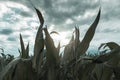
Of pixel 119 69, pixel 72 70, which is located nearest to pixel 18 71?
pixel 72 70

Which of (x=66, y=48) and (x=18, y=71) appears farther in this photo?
(x=66, y=48)

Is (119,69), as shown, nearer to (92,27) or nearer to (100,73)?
(100,73)

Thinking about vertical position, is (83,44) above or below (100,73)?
above

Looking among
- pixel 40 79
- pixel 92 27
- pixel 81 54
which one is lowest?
pixel 40 79

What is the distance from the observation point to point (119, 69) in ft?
5.77

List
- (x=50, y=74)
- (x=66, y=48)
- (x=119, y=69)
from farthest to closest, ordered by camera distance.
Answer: (x=66, y=48) < (x=119, y=69) < (x=50, y=74)

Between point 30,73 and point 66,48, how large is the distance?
366 mm

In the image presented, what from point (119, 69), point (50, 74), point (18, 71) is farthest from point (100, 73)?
point (18, 71)

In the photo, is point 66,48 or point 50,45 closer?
point 50,45

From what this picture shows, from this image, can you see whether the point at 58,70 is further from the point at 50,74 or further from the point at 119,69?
the point at 119,69

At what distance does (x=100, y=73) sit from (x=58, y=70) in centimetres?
29

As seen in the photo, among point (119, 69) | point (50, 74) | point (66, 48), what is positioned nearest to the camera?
point (50, 74)

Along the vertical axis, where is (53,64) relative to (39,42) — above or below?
below

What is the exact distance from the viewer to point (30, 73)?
1.70 m
